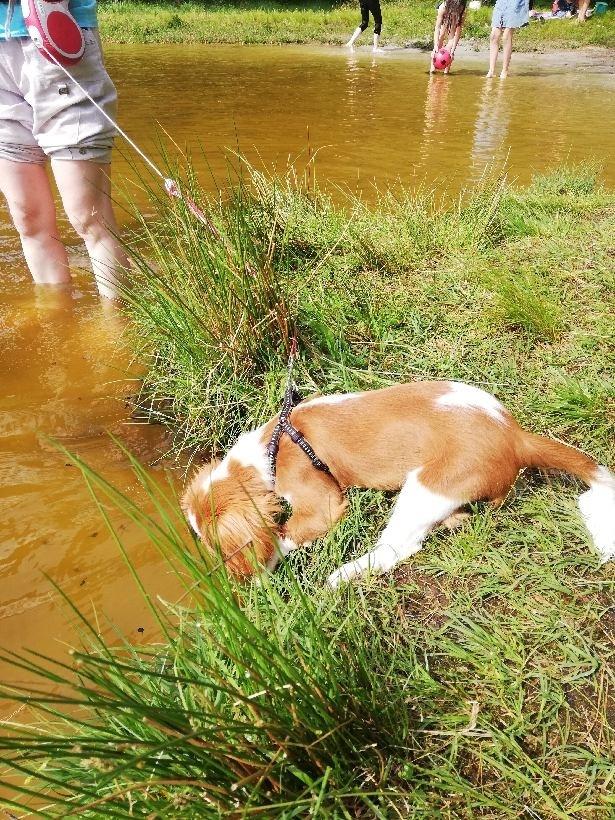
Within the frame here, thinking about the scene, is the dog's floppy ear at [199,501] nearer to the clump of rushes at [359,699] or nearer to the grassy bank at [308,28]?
the clump of rushes at [359,699]

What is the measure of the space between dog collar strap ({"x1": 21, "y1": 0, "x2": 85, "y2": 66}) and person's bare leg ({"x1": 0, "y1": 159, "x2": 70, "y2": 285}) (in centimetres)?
74

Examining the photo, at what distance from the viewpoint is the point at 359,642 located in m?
1.53

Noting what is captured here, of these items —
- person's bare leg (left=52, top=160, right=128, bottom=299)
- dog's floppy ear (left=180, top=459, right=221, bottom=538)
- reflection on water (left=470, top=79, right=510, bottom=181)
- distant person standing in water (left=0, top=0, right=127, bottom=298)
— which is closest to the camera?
dog's floppy ear (left=180, top=459, right=221, bottom=538)

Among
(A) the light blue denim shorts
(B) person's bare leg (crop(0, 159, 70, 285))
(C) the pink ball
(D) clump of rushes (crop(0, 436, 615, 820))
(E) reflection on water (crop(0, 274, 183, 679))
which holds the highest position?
(A) the light blue denim shorts

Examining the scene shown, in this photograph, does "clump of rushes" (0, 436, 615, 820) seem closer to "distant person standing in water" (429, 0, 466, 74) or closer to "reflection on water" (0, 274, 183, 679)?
"reflection on water" (0, 274, 183, 679)

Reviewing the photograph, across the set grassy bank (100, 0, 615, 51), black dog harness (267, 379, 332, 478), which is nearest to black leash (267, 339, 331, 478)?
black dog harness (267, 379, 332, 478)

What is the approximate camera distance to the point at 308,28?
78.9 ft

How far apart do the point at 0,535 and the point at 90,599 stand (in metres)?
0.57

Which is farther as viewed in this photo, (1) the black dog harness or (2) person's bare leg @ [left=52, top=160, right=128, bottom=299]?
(2) person's bare leg @ [left=52, top=160, right=128, bottom=299]

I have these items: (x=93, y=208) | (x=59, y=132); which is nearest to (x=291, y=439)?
(x=93, y=208)

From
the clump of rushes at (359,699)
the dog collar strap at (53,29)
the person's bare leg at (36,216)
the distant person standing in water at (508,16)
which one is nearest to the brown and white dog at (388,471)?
the clump of rushes at (359,699)

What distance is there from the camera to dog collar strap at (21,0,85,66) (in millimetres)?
2598

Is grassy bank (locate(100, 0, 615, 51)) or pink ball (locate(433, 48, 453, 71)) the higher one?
grassy bank (locate(100, 0, 615, 51))

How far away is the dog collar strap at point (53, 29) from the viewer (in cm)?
260
